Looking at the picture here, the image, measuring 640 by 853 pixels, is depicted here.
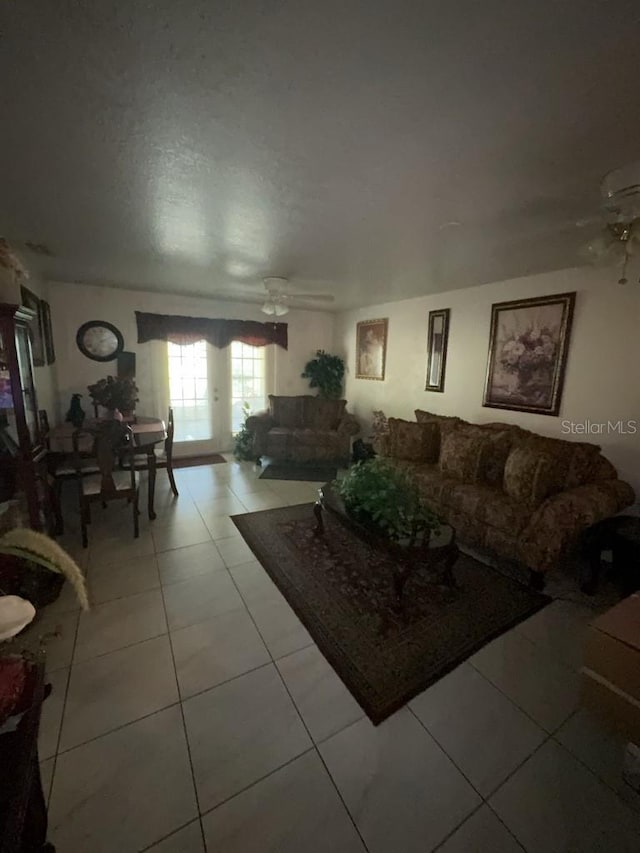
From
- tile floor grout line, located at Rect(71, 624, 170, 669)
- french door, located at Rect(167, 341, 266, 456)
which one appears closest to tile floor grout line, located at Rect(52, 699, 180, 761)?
tile floor grout line, located at Rect(71, 624, 170, 669)

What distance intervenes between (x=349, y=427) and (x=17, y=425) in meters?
3.69

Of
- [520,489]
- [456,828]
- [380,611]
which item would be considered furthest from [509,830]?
[520,489]

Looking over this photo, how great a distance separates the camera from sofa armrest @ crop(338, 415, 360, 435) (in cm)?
494

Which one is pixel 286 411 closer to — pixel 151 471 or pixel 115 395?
pixel 115 395

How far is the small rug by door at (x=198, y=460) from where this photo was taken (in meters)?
4.80

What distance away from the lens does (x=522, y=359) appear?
3.21 metres

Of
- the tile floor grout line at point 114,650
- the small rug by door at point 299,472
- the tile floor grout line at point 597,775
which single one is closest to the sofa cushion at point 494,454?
the tile floor grout line at point 597,775

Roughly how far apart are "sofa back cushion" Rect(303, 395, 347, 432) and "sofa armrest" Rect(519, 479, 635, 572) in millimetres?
3281

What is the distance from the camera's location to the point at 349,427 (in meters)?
4.96

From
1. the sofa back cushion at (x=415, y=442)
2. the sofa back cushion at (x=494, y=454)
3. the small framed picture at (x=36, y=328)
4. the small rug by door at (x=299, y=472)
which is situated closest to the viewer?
the small framed picture at (x=36, y=328)

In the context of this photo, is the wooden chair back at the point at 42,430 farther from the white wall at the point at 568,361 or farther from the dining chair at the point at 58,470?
the white wall at the point at 568,361

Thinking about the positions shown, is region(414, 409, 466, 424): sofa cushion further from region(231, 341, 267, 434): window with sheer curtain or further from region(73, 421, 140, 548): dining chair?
region(73, 421, 140, 548): dining chair

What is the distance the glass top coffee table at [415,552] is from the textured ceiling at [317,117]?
1.91 meters

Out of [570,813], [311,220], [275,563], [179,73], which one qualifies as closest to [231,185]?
[311,220]
